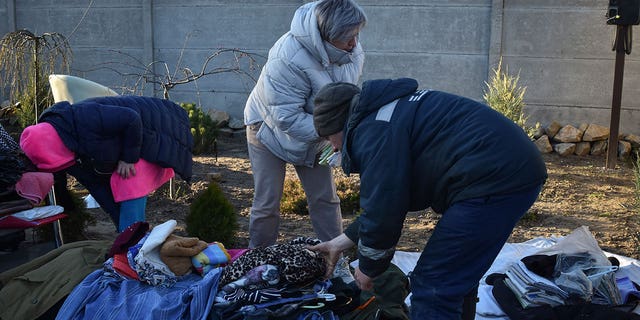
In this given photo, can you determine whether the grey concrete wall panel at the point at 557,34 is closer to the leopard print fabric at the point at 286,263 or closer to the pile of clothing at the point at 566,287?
the pile of clothing at the point at 566,287

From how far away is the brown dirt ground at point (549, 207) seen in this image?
524 cm

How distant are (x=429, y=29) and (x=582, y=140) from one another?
7.44ft

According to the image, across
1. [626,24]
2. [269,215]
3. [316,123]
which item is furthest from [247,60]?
[316,123]

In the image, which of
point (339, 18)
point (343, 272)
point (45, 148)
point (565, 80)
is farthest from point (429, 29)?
point (343, 272)

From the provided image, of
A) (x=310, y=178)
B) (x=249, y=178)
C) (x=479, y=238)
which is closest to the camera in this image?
(x=479, y=238)

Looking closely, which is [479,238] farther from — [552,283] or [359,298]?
[552,283]

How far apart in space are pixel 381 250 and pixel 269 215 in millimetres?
1664

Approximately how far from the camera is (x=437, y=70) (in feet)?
29.2

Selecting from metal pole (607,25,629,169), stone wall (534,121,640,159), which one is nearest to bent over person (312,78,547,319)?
metal pole (607,25,629,169)

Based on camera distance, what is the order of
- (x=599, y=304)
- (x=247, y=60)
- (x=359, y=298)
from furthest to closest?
(x=247, y=60)
(x=599, y=304)
(x=359, y=298)

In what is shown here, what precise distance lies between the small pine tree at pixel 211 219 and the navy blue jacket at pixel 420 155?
219 cm

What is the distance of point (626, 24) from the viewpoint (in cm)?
745

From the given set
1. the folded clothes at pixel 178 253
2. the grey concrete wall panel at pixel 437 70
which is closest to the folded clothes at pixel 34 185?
the folded clothes at pixel 178 253

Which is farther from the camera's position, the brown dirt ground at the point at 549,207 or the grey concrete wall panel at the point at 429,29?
the grey concrete wall panel at the point at 429,29
